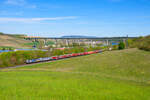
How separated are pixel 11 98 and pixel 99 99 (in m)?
6.36

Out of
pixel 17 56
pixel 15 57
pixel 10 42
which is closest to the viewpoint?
pixel 15 57

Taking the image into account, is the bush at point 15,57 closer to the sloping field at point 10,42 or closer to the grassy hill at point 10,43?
the grassy hill at point 10,43

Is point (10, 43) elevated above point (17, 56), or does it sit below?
above

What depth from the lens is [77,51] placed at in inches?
3447

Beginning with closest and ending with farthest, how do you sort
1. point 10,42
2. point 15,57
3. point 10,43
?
point 15,57
point 10,43
point 10,42

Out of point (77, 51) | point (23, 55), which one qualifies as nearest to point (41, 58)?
point (23, 55)

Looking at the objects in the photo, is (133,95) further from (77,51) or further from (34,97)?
(77,51)

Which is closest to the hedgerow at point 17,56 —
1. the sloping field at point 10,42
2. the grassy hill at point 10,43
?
the grassy hill at point 10,43

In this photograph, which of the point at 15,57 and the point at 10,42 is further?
the point at 10,42

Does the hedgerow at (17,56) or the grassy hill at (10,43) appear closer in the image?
the hedgerow at (17,56)

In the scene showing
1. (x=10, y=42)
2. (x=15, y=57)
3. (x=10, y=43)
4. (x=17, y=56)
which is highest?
(x=10, y=42)

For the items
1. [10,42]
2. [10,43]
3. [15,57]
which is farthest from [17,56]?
[10,42]

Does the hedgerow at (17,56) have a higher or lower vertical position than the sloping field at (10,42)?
lower

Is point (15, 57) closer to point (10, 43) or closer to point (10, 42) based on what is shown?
point (10, 43)
